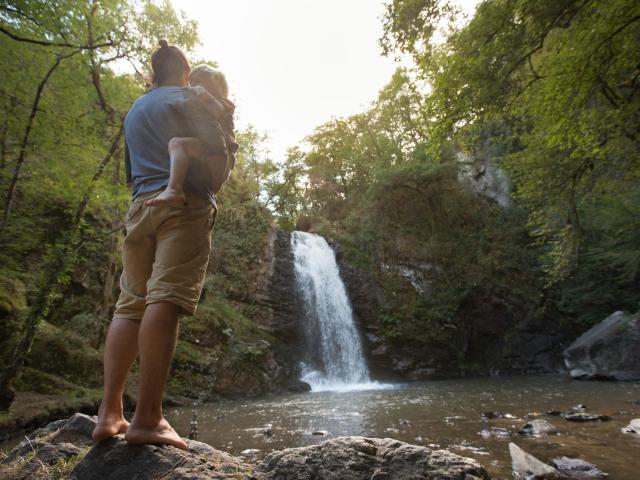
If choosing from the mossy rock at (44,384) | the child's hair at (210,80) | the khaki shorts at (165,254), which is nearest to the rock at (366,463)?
the khaki shorts at (165,254)

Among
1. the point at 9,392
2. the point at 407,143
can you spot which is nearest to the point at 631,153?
the point at 9,392

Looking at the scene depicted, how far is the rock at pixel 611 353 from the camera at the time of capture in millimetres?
9508

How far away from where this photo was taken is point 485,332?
579 inches

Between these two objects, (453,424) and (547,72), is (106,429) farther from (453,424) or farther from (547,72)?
(547,72)

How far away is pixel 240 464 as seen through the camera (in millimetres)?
1752

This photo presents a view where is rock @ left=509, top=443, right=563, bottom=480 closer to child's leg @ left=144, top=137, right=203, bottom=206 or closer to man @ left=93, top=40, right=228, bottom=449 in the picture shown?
man @ left=93, top=40, right=228, bottom=449

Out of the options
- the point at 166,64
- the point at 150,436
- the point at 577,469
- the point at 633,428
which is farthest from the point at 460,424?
the point at 166,64

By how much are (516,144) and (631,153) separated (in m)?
11.4

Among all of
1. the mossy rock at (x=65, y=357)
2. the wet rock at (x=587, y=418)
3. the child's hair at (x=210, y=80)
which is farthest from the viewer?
the mossy rock at (x=65, y=357)

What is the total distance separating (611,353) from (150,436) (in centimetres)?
1229

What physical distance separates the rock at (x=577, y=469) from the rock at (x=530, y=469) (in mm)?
160

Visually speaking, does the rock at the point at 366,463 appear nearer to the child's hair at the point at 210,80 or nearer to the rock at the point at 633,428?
the child's hair at the point at 210,80

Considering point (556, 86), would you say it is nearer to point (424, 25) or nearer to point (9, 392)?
point (424, 25)

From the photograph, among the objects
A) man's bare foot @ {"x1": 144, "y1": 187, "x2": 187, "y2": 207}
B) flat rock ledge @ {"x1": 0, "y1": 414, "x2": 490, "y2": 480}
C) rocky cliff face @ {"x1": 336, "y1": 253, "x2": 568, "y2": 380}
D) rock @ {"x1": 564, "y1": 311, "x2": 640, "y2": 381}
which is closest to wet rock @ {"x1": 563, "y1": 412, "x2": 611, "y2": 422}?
flat rock ledge @ {"x1": 0, "y1": 414, "x2": 490, "y2": 480}
